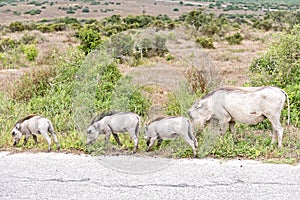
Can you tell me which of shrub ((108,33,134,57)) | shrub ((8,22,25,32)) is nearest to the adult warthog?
shrub ((108,33,134,57))

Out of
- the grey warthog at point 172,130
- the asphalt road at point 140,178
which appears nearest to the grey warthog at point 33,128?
the asphalt road at point 140,178

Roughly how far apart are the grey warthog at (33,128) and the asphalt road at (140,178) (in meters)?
0.36

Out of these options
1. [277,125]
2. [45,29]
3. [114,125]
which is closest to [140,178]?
[114,125]

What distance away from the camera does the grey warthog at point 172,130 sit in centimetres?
575

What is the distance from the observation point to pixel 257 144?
6137 mm

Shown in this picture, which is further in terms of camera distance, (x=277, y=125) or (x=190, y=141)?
(x=277, y=125)

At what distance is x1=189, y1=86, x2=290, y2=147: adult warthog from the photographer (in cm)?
599

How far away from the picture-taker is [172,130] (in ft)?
18.9

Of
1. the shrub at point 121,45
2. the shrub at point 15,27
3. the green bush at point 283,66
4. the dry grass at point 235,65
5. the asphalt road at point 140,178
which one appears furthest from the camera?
the shrub at point 15,27

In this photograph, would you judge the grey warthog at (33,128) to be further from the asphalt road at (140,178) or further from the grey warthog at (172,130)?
the grey warthog at (172,130)

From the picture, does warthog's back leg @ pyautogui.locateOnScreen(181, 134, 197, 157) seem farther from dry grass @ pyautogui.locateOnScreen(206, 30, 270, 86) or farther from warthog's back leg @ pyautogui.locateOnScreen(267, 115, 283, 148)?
dry grass @ pyautogui.locateOnScreen(206, 30, 270, 86)

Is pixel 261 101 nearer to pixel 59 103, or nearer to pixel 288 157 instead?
pixel 288 157

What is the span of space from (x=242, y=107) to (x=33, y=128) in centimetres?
271

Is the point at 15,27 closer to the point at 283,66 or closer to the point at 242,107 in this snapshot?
the point at 283,66
